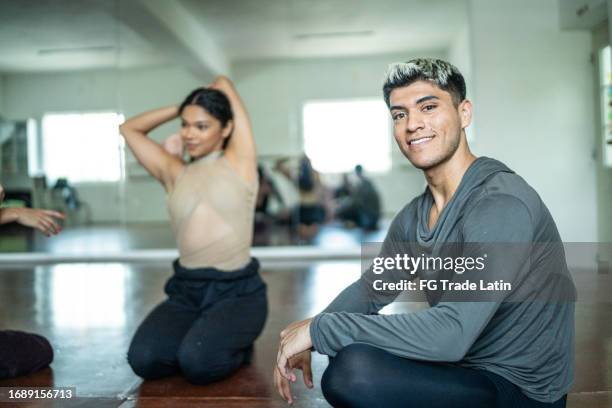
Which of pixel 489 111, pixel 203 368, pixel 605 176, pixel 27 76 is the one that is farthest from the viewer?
pixel 27 76

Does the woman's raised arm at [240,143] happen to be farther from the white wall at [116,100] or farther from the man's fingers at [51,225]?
the white wall at [116,100]

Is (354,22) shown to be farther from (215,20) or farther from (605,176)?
(605,176)

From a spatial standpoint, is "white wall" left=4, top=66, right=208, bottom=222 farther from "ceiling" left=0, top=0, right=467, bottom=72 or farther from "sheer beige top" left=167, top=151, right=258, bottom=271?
"sheer beige top" left=167, top=151, right=258, bottom=271

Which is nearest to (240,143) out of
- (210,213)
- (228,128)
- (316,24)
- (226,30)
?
(228,128)

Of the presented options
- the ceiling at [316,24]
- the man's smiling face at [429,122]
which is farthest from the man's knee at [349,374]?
the ceiling at [316,24]

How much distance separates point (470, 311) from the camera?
1042 millimetres

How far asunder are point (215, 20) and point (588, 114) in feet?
15.3

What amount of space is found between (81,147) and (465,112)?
466cm

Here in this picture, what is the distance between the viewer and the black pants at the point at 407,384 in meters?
1.10

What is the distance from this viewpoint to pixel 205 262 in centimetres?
217

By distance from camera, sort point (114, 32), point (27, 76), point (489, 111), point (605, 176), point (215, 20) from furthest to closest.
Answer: point (215, 20), point (114, 32), point (27, 76), point (489, 111), point (605, 176)

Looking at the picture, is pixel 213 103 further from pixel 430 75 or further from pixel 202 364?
pixel 430 75

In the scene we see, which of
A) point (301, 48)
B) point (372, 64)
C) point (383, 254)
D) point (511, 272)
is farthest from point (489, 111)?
point (301, 48)

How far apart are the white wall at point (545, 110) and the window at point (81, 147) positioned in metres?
4.00
